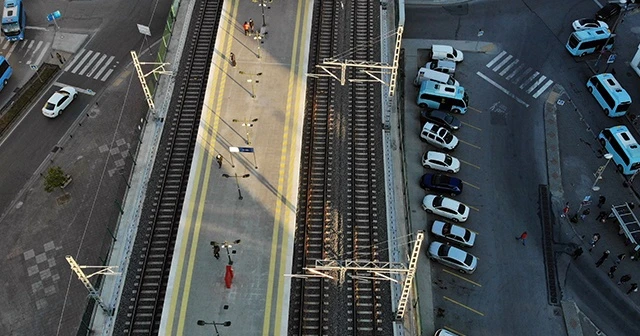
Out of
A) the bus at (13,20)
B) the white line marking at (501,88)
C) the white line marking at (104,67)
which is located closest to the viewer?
the white line marking at (501,88)

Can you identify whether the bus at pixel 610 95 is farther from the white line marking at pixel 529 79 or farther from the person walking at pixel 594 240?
the person walking at pixel 594 240

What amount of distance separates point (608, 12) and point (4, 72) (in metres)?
76.4

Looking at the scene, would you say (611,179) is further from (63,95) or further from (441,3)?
(63,95)

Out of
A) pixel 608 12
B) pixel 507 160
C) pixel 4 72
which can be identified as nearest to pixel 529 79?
pixel 507 160

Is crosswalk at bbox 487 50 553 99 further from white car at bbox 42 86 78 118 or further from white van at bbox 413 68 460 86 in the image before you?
white car at bbox 42 86 78 118

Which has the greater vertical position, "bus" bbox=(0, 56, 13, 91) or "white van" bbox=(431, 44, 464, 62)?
"white van" bbox=(431, 44, 464, 62)

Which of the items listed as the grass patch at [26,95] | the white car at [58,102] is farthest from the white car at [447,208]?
the grass patch at [26,95]

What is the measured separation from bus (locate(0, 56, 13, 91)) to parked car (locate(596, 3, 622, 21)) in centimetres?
7433

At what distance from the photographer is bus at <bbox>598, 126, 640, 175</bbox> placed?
63.6 metres

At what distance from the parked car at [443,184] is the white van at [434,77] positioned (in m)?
13.5

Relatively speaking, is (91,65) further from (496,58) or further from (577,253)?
(577,253)

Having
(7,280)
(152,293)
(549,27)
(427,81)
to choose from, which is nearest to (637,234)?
(427,81)

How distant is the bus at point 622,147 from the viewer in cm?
6359

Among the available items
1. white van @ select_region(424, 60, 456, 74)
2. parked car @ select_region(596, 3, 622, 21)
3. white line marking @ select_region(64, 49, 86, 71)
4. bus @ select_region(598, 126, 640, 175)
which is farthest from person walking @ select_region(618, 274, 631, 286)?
white line marking @ select_region(64, 49, 86, 71)
